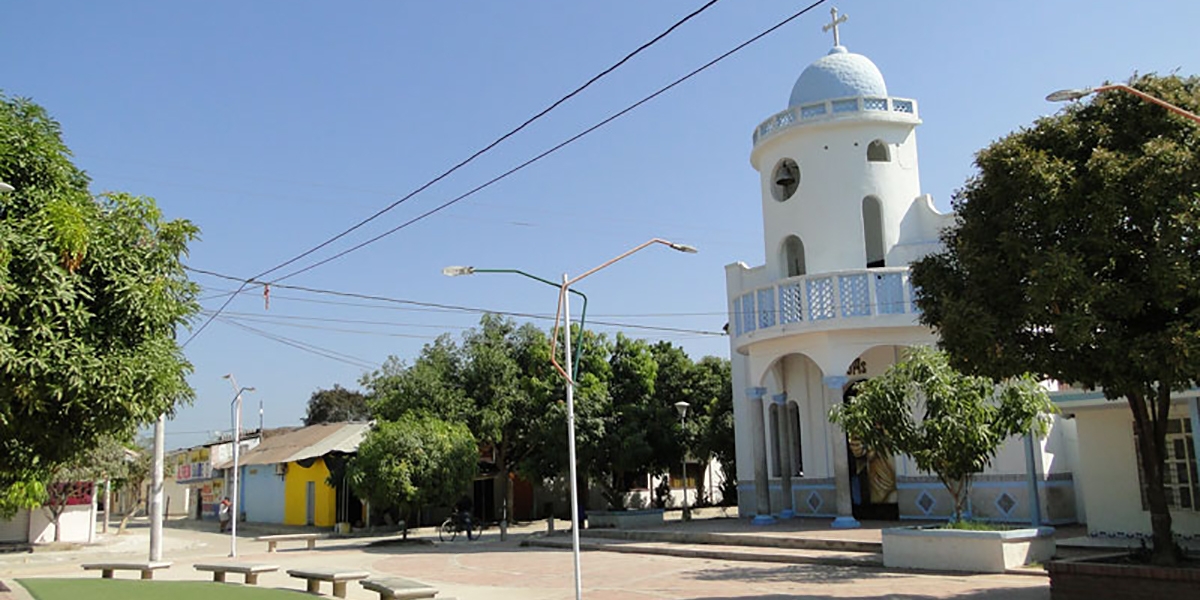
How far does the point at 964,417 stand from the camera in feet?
53.3

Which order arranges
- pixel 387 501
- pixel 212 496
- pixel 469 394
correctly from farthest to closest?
pixel 212 496 → pixel 469 394 → pixel 387 501

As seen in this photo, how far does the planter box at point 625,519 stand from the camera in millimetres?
28156

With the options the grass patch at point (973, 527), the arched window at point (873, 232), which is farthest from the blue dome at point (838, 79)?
the grass patch at point (973, 527)

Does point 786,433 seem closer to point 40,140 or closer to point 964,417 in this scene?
point 964,417

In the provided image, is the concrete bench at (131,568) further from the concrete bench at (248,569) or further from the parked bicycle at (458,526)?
the parked bicycle at (458,526)

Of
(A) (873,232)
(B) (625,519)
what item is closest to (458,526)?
(B) (625,519)

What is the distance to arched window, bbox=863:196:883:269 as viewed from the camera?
2638 centimetres

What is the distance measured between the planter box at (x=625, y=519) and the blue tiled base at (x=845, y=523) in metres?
6.91

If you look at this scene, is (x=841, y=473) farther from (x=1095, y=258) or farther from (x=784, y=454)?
(x=1095, y=258)

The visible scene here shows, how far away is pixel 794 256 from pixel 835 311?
457 centimetres

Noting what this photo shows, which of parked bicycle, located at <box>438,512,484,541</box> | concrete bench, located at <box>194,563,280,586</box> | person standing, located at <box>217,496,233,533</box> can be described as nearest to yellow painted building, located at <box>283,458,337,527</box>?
person standing, located at <box>217,496,233,533</box>

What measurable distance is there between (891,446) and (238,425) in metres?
22.0

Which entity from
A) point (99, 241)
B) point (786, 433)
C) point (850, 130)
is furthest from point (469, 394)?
point (99, 241)

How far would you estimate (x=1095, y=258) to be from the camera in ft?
34.8
